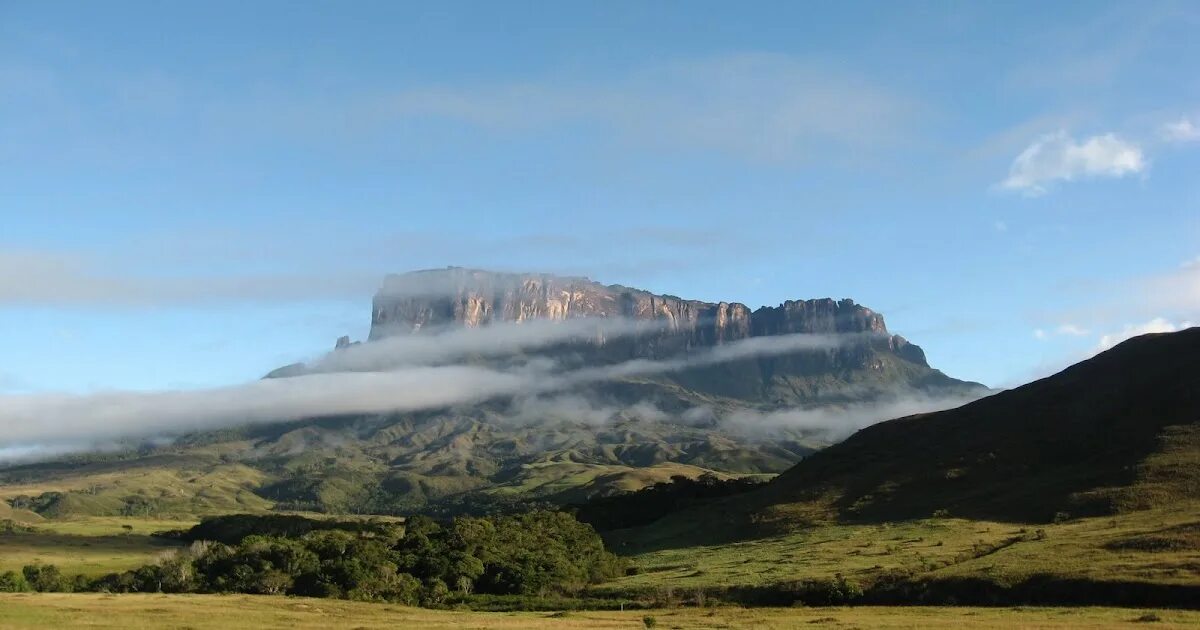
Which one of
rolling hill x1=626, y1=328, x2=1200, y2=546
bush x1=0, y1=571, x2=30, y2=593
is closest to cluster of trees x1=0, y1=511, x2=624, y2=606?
bush x1=0, y1=571, x2=30, y2=593

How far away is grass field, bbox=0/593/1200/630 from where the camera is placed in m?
70.4

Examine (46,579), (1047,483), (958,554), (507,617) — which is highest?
(1047,483)

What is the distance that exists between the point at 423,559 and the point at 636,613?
52050 millimetres

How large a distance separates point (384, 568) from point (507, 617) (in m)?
42.7

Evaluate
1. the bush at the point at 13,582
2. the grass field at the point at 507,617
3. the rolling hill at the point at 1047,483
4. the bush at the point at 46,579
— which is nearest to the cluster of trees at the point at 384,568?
the bush at the point at 13,582

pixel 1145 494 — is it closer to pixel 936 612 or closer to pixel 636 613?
pixel 936 612

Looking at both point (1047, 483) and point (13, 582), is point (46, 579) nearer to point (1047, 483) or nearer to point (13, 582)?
point (13, 582)

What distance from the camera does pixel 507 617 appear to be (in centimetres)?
8981

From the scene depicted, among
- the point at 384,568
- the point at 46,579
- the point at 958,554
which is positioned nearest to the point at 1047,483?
the point at 958,554

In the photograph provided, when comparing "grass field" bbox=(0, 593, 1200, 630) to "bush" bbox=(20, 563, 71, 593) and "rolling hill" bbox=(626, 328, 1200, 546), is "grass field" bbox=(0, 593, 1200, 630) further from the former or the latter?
"rolling hill" bbox=(626, 328, 1200, 546)

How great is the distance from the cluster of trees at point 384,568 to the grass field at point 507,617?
26.0 m

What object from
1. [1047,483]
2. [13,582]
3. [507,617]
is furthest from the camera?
[1047,483]

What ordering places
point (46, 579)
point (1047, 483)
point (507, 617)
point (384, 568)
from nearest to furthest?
point (507, 617), point (384, 568), point (46, 579), point (1047, 483)

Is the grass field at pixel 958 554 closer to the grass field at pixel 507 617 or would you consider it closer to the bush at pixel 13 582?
the grass field at pixel 507 617
